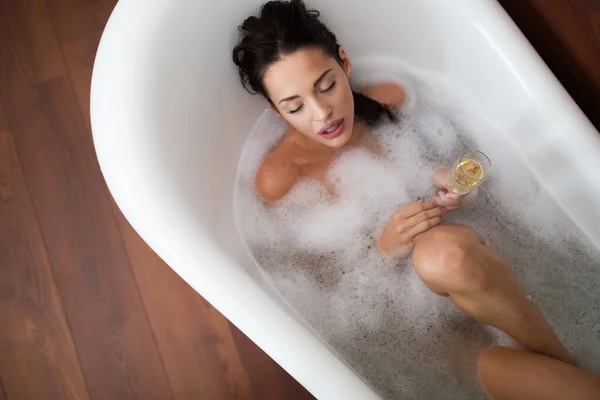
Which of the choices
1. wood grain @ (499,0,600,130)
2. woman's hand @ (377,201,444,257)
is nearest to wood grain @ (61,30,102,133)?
woman's hand @ (377,201,444,257)

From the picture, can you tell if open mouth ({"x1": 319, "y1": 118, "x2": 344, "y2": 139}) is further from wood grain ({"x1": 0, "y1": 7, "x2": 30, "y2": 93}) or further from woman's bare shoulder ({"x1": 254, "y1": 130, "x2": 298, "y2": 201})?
wood grain ({"x1": 0, "y1": 7, "x2": 30, "y2": 93})

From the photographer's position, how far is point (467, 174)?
94 cm

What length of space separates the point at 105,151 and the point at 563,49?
1.17 m

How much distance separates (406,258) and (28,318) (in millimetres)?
1043

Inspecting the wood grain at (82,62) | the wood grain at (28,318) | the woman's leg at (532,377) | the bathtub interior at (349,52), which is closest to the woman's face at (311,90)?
the bathtub interior at (349,52)

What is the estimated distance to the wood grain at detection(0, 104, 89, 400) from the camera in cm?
131

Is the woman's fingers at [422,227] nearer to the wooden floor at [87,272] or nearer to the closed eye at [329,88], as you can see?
the closed eye at [329,88]

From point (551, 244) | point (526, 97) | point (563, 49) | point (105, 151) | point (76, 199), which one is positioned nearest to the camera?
point (105, 151)

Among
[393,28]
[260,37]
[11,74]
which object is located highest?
[11,74]

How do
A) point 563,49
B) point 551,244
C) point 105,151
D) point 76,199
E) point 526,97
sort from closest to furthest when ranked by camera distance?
point 105,151, point 526,97, point 551,244, point 563,49, point 76,199

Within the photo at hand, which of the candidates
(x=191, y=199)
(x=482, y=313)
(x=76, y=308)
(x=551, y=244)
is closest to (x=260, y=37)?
(x=191, y=199)

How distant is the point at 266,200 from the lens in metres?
1.20

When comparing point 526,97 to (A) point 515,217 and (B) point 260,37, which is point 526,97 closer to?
(A) point 515,217

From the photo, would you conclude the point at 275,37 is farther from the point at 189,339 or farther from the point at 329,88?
the point at 189,339
